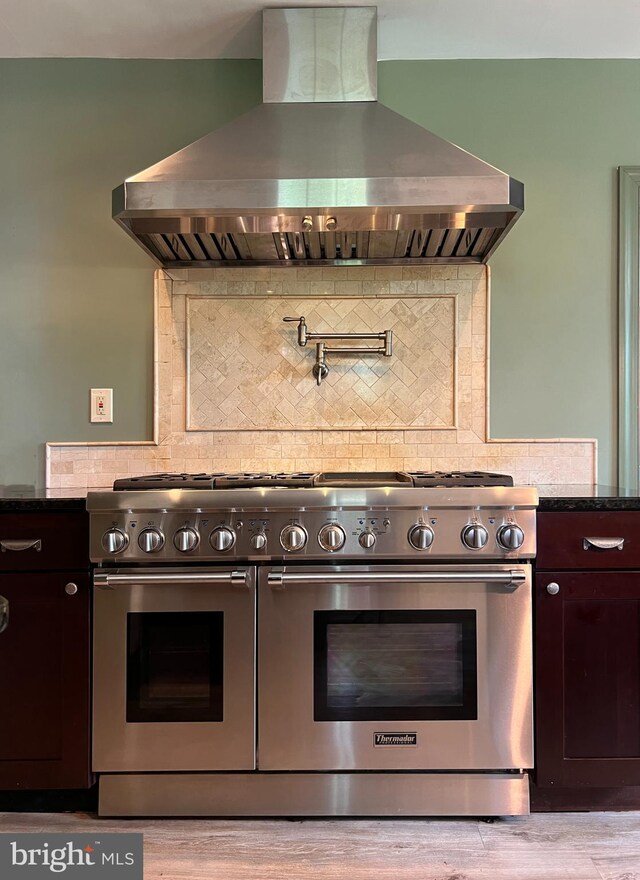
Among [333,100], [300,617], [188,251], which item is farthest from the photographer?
[188,251]

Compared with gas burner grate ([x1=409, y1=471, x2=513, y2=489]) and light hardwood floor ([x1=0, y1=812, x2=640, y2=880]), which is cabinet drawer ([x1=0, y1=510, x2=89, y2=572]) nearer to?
light hardwood floor ([x1=0, y1=812, x2=640, y2=880])

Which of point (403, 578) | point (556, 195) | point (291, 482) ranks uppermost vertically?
point (556, 195)

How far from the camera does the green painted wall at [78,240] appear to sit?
241 centimetres

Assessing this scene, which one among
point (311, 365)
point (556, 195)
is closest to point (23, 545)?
point (311, 365)

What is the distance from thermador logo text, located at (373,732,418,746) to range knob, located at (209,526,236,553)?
66 cm

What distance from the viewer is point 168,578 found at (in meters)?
1.75

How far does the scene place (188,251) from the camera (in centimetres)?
230

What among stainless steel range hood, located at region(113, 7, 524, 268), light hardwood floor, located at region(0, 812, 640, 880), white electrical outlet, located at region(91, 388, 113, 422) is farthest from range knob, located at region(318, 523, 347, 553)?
white electrical outlet, located at region(91, 388, 113, 422)

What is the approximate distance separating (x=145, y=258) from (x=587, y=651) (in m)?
2.00

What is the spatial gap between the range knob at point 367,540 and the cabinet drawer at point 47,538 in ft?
2.52

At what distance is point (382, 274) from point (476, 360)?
0.48 metres

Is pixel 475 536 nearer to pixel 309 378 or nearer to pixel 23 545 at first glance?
pixel 309 378

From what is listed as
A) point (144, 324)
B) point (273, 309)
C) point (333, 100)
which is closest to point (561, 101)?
point (333, 100)

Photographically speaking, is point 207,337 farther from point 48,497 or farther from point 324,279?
point 48,497
